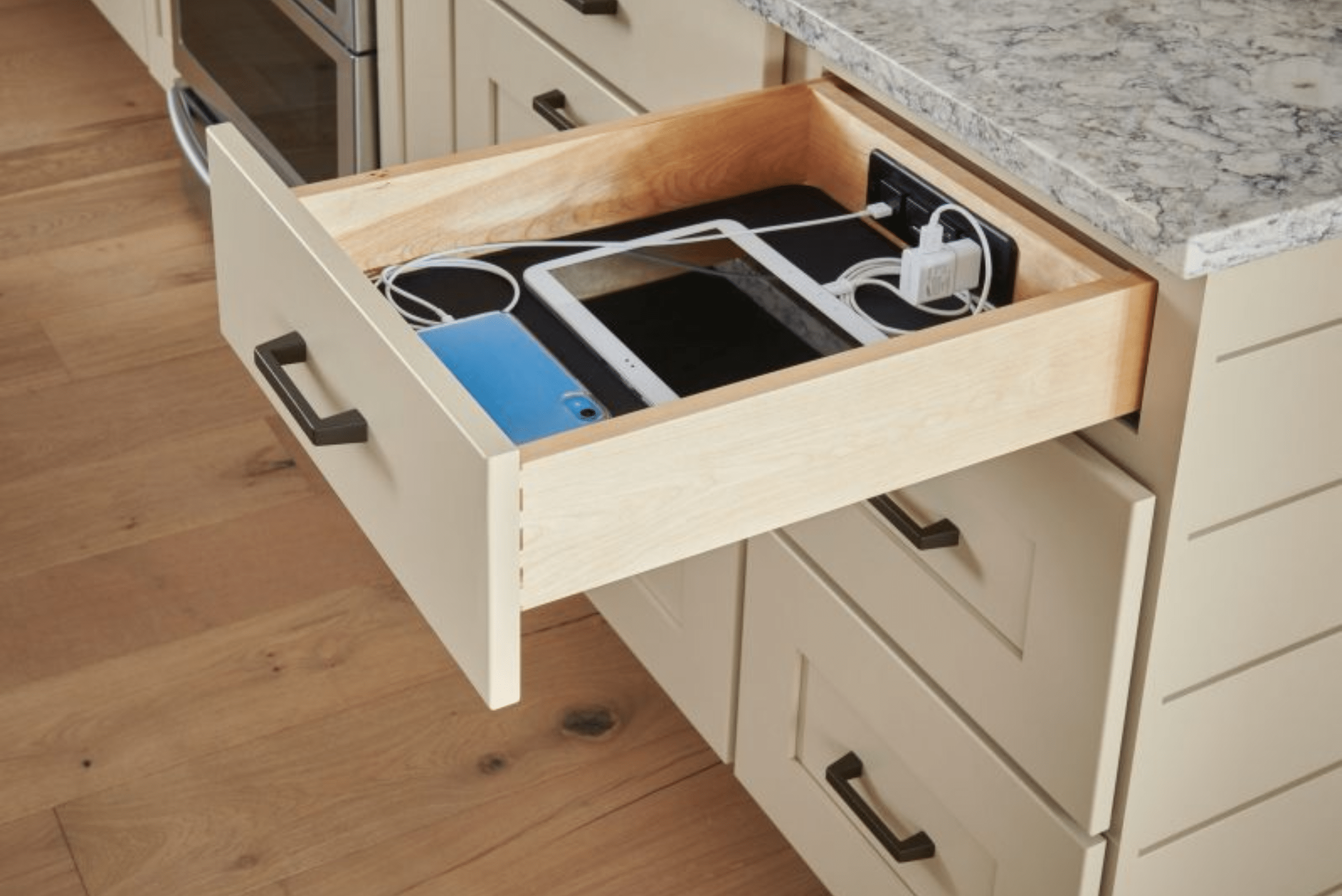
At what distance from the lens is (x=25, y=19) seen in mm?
3391

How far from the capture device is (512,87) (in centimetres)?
186

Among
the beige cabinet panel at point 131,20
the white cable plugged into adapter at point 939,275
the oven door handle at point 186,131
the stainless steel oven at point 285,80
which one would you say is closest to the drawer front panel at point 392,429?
the white cable plugged into adapter at point 939,275

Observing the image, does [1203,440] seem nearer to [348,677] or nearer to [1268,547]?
[1268,547]

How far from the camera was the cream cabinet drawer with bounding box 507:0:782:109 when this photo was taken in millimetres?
1430

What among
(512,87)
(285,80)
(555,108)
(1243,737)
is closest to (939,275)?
(1243,737)

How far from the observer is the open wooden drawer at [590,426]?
0.96 metres

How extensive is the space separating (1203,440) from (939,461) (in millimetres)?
168

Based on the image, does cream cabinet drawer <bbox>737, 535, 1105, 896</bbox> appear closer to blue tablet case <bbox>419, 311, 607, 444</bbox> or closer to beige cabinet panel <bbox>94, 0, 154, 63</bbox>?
blue tablet case <bbox>419, 311, 607, 444</bbox>

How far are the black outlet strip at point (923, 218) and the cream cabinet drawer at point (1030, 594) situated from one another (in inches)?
4.5

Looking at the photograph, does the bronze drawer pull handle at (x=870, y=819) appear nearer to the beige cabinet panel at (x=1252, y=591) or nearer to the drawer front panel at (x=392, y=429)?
the beige cabinet panel at (x=1252, y=591)

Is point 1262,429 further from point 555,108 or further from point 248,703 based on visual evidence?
point 248,703

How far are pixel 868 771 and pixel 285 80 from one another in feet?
4.26

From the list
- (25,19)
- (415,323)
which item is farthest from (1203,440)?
(25,19)

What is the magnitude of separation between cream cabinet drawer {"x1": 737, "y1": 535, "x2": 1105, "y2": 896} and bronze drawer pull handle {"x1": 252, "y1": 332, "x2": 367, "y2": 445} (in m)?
0.50
